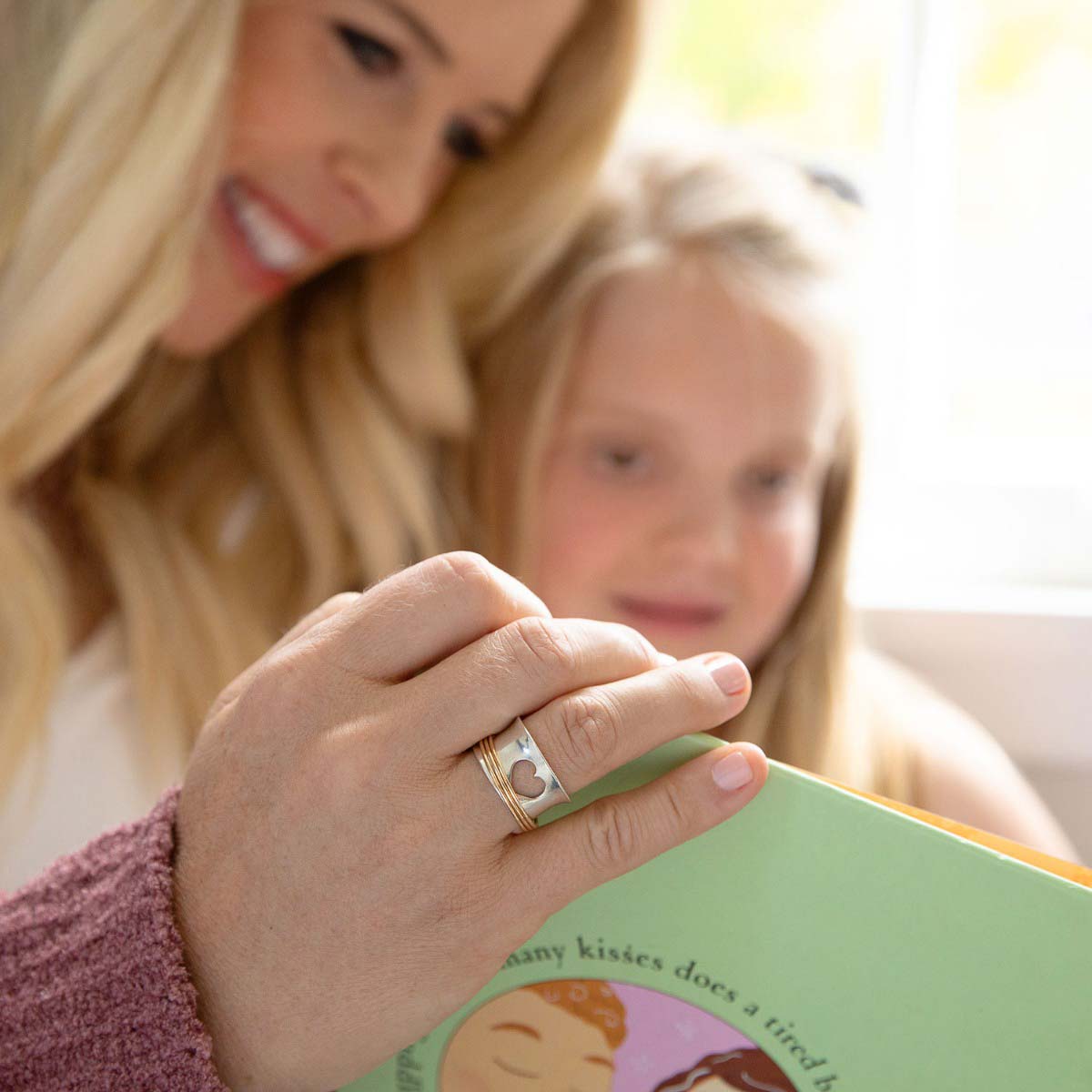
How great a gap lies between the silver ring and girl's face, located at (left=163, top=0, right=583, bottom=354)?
27.2 inches

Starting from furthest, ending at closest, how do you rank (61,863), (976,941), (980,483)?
1. (980,483)
2. (61,863)
3. (976,941)

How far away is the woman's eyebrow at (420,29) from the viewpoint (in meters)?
0.96

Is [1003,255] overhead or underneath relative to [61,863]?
overhead

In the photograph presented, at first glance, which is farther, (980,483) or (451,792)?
(980,483)

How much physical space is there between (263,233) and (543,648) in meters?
0.71

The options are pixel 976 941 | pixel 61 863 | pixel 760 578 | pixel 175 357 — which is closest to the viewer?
pixel 976 941

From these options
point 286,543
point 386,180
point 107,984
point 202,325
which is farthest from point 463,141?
point 107,984

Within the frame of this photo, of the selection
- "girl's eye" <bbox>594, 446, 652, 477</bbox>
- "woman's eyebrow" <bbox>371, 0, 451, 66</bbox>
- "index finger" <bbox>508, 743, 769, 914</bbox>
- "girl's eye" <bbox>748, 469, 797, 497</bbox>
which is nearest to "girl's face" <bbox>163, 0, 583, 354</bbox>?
"woman's eyebrow" <bbox>371, 0, 451, 66</bbox>

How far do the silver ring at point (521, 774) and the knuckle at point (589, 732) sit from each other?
1 centimetres

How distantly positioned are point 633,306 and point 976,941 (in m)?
0.75

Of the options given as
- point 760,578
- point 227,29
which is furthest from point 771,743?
point 227,29

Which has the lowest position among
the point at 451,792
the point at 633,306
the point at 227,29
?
the point at 451,792

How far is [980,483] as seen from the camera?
1.45 metres

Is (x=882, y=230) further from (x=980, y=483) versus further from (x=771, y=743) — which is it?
(x=771, y=743)
